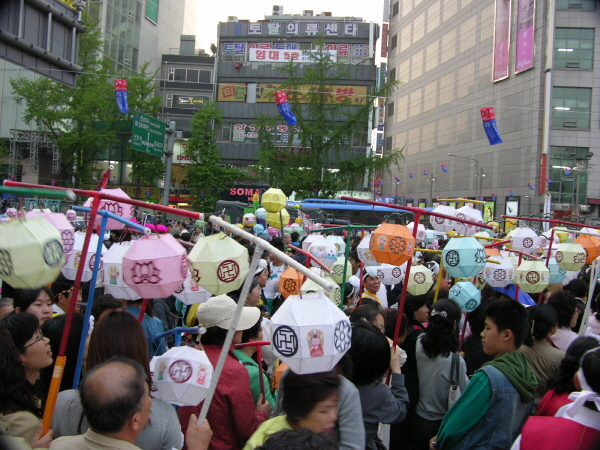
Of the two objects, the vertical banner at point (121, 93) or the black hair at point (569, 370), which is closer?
the black hair at point (569, 370)

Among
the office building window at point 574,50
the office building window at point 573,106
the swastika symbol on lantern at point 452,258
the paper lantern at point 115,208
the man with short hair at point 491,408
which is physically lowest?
the man with short hair at point 491,408

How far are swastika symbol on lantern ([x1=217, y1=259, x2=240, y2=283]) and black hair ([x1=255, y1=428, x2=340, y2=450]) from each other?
1536 mm

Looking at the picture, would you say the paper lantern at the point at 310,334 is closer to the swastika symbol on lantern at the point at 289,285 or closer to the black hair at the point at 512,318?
the black hair at the point at 512,318

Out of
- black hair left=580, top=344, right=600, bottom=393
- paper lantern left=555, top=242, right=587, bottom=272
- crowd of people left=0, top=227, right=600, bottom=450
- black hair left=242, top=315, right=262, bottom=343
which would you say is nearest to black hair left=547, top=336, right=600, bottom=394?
crowd of people left=0, top=227, right=600, bottom=450

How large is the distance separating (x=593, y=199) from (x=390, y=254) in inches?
1407

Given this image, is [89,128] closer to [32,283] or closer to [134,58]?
[134,58]

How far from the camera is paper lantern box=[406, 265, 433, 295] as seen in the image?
684 cm

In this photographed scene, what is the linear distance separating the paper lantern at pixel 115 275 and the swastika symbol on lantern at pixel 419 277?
368cm

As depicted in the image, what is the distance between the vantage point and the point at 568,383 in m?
2.98

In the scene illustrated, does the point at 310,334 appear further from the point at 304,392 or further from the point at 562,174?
the point at 562,174

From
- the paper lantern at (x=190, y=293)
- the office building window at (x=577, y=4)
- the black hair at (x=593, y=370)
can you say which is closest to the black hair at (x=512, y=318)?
the black hair at (x=593, y=370)

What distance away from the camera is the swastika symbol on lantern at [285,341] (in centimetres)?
260

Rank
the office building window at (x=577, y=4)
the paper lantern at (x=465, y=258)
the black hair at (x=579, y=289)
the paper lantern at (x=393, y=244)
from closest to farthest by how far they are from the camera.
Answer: the paper lantern at (x=393, y=244)
the paper lantern at (x=465, y=258)
the black hair at (x=579, y=289)
the office building window at (x=577, y=4)

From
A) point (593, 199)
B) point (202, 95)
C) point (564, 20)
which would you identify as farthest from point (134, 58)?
point (593, 199)
